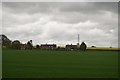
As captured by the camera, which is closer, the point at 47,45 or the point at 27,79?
the point at 27,79

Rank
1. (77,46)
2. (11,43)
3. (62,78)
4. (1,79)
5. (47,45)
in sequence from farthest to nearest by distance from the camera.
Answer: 1. (47,45)
2. (77,46)
3. (11,43)
4. (62,78)
5. (1,79)

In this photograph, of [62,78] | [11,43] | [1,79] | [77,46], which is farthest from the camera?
[77,46]

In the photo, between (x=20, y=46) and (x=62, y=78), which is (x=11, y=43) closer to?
(x=20, y=46)

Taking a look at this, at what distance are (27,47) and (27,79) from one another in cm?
10312

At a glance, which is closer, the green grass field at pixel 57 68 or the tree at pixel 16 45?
the green grass field at pixel 57 68

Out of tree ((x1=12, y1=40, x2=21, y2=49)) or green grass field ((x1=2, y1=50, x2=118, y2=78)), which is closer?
green grass field ((x1=2, y1=50, x2=118, y2=78))

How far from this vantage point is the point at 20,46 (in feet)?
371

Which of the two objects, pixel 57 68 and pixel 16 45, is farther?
pixel 16 45

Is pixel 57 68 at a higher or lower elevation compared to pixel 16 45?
lower

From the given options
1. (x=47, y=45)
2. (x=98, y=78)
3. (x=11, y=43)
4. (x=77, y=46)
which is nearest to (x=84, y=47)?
(x=77, y=46)

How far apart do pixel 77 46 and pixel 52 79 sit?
106422 millimetres

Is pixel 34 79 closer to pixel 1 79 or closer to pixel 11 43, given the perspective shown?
pixel 1 79

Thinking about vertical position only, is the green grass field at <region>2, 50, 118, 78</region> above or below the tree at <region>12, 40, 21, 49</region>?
below

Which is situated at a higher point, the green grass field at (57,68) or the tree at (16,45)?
the tree at (16,45)
